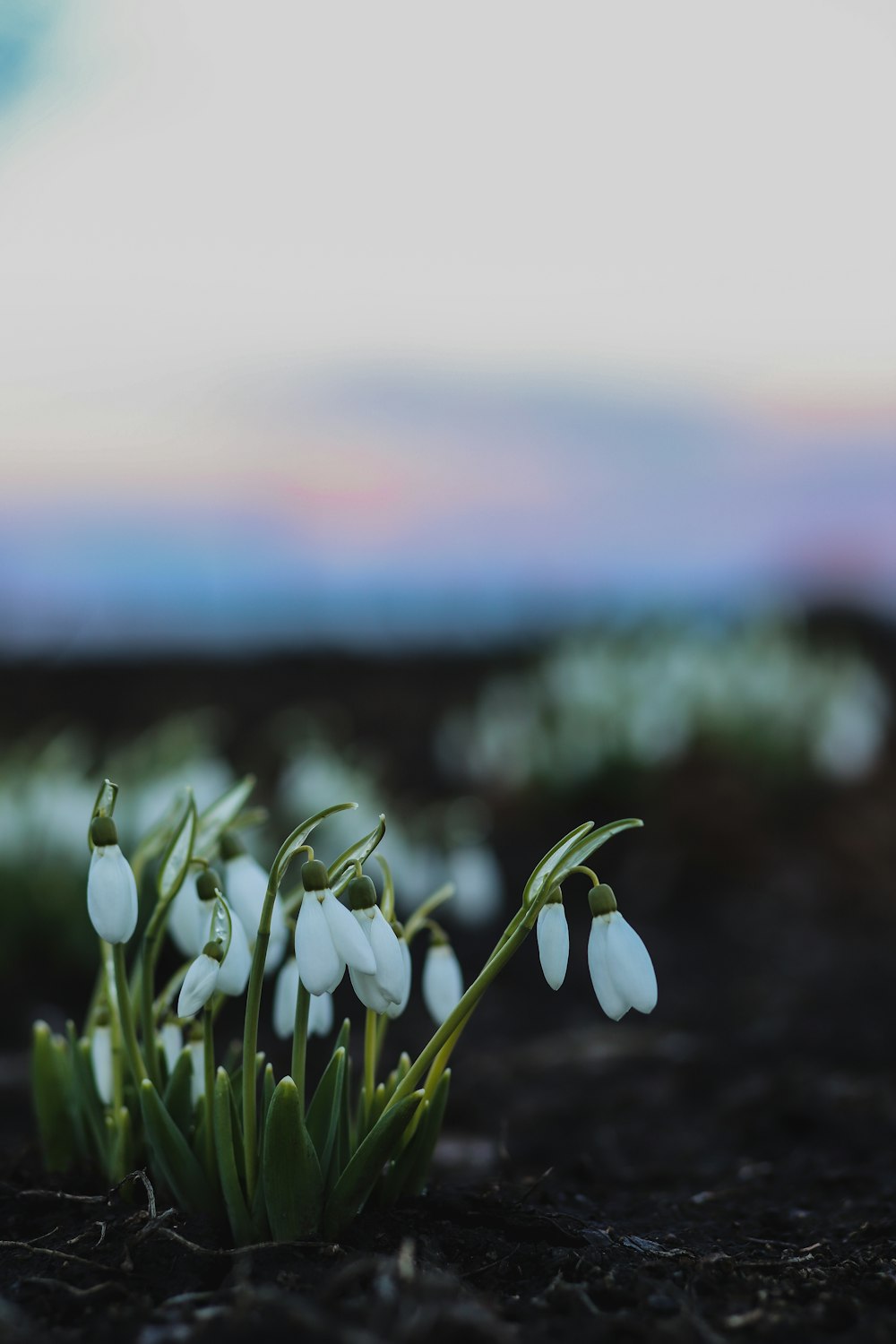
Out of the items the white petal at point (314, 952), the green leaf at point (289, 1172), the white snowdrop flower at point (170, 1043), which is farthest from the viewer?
the white snowdrop flower at point (170, 1043)

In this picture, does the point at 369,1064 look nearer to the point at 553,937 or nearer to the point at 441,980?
the point at 441,980

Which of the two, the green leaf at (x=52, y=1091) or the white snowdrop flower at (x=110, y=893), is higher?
the white snowdrop flower at (x=110, y=893)

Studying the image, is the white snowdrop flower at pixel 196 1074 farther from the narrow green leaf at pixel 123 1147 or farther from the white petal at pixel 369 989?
the white petal at pixel 369 989

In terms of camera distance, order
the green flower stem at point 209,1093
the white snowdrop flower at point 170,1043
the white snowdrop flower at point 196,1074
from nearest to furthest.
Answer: the green flower stem at point 209,1093 < the white snowdrop flower at point 196,1074 < the white snowdrop flower at point 170,1043

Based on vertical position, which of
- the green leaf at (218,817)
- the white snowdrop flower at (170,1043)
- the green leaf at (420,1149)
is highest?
the green leaf at (218,817)

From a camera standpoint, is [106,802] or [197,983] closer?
[197,983]

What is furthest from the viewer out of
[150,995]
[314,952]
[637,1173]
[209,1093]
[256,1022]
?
[637,1173]

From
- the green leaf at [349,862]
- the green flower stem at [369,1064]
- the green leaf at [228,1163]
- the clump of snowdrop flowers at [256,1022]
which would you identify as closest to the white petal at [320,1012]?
the clump of snowdrop flowers at [256,1022]

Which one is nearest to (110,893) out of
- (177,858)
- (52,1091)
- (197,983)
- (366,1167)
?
(197,983)
